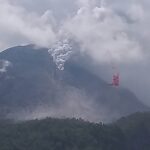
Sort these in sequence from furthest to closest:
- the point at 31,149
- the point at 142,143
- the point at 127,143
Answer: the point at 142,143 < the point at 127,143 < the point at 31,149

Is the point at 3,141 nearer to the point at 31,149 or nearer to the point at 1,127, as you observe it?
the point at 31,149

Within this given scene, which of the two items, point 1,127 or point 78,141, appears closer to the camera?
point 78,141

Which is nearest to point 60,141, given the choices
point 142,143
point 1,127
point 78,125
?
point 78,125

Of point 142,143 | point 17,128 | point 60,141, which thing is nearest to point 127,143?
point 142,143

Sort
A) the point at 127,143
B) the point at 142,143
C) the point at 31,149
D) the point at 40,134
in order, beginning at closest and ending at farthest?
1. the point at 31,149
2. the point at 40,134
3. the point at 127,143
4. the point at 142,143

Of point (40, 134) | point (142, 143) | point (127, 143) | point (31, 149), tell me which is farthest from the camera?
point (142, 143)

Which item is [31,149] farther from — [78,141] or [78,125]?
[78,125]

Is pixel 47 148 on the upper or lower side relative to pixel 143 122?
lower
